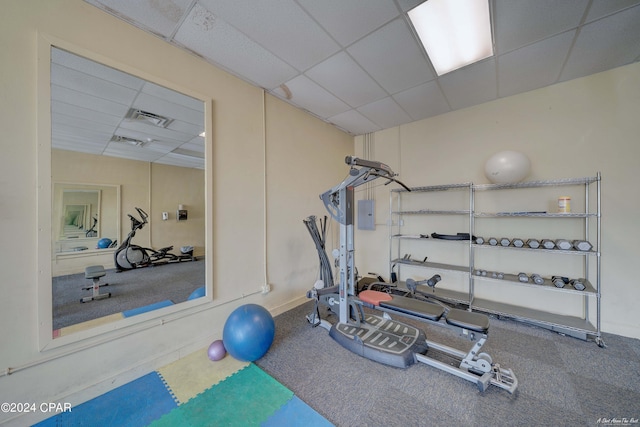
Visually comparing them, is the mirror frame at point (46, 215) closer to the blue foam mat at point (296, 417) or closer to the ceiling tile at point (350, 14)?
the blue foam mat at point (296, 417)

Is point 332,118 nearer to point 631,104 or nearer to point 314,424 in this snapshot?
point 631,104

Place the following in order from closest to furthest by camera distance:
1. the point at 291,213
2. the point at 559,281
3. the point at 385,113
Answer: the point at 559,281 < the point at 291,213 < the point at 385,113

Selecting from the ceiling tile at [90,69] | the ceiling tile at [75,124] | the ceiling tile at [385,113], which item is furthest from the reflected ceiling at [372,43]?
the ceiling tile at [75,124]

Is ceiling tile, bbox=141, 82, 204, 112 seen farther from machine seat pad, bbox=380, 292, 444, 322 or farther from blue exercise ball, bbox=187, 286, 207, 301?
machine seat pad, bbox=380, 292, 444, 322

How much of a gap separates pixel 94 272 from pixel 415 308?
114 inches

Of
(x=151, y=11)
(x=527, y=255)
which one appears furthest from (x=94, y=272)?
(x=527, y=255)

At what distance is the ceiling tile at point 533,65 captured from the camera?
6.98 ft

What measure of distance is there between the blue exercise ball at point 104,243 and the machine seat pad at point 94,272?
0.58ft

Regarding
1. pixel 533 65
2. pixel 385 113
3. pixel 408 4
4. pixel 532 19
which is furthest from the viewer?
pixel 385 113

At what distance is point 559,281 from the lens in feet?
8.29

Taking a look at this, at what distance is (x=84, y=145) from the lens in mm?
1853

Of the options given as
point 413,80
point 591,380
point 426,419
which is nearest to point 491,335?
point 591,380

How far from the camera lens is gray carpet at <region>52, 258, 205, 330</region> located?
5.43 feet

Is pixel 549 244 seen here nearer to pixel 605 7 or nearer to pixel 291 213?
pixel 605 7
